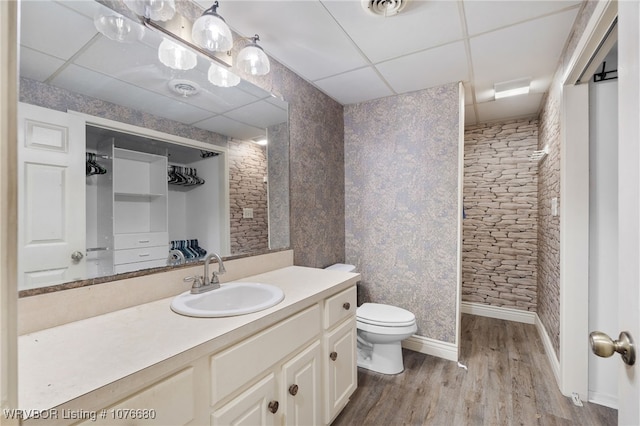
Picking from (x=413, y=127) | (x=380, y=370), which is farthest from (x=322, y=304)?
(x=413, y=127)

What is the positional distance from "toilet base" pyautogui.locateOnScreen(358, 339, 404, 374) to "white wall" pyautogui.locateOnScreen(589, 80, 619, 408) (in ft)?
3.87

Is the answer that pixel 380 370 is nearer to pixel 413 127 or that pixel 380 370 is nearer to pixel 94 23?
pixel 413 127

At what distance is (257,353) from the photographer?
3.39 ft

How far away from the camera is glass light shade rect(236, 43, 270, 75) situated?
5.27ft

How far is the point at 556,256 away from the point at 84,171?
9.34 feet

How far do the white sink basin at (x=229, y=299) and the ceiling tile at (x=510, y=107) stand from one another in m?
2.70

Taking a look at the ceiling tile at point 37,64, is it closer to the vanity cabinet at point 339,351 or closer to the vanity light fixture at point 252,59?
the vanity light fixture at point 252,59

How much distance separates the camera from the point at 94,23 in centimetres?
114

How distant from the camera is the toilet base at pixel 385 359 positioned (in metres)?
2.13

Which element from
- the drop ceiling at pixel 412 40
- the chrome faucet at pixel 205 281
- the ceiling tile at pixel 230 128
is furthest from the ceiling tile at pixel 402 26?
the chrome faucet at pixel 205 281

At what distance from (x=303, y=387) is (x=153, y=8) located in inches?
70.7

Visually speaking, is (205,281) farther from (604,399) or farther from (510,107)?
(510,107)

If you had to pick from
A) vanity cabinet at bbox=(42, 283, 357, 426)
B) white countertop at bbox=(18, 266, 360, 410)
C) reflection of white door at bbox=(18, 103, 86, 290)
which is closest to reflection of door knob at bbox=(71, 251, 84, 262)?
reflection of white door at bbox=(18, 103, 86, 290)

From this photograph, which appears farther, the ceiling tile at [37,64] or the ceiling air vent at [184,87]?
the ceiling air vent at [184,87]
